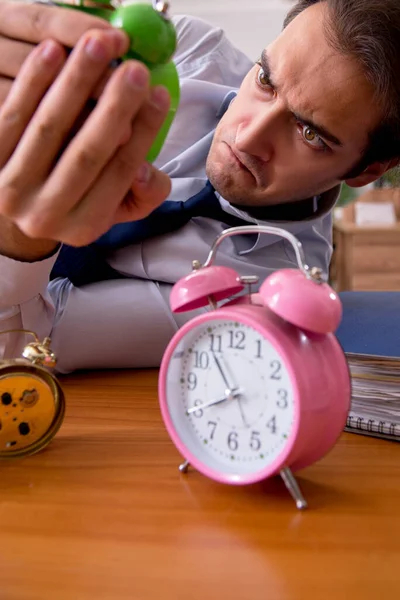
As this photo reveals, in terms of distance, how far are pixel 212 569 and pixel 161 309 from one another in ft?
1.98

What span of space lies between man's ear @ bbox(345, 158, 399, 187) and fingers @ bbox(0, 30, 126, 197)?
80cm

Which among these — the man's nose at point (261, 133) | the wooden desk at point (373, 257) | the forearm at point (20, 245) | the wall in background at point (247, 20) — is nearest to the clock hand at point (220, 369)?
the forearm at point (20, 245)

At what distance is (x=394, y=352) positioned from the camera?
0.69 metres

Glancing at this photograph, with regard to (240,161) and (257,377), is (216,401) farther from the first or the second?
(240,161)

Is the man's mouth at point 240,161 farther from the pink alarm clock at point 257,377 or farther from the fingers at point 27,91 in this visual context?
the fingers at point 27,91

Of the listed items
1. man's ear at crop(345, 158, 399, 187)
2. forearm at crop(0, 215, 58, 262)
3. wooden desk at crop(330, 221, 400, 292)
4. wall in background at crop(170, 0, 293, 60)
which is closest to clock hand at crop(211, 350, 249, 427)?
forearm at crop(0, 215, 58, 262)

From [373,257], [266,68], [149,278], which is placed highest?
[266,68]

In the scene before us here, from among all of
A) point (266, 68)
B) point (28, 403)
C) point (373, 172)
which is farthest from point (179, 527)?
point (373, 172)

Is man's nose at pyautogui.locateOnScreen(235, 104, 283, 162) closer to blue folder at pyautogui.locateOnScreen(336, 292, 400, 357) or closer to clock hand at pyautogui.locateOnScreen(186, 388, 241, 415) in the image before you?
blue folder at pyautogui.locateOnScreen(336, 292, 400, 357)

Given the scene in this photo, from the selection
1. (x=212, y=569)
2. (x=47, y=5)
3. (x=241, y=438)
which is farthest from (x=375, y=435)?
(x=47, y=5)

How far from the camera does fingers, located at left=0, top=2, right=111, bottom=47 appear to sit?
0.44 metres

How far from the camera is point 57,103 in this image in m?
0.45

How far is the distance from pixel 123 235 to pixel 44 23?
581 millimetres

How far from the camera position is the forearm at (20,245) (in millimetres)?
692
